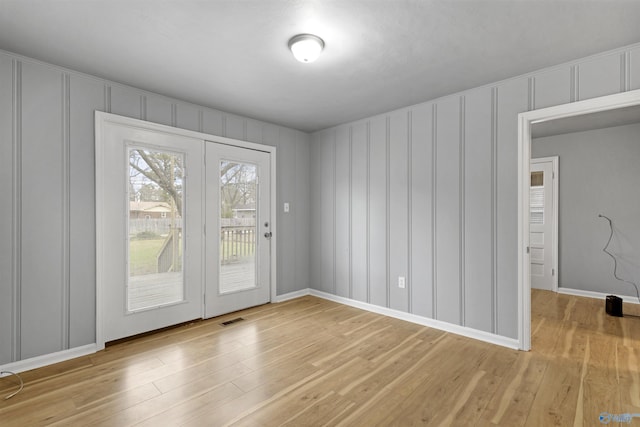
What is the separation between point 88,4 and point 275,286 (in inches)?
135

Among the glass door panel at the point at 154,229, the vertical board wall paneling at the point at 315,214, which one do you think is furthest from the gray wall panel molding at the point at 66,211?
the vertical board wall paneling at the point at 315,214

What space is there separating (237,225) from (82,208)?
1.60 meters

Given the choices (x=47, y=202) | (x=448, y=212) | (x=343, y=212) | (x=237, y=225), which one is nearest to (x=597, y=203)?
(x=448, y=212)

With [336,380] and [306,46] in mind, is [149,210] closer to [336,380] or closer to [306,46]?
[306,46]

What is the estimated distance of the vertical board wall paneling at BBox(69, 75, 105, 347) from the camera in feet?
8.95

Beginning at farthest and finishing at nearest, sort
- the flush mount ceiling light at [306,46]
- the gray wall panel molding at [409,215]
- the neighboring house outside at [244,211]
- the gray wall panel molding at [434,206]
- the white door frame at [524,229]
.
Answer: the neighboring house outside at [244,211] < the gray wall panel molding at [409,215] < the gray wall panel molding at [434,206] < the white door frame at [524,229] < the flush mount ceiling light at [306,46]

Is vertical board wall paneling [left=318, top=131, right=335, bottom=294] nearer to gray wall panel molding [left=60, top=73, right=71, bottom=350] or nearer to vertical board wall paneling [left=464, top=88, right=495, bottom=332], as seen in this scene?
vertical board wall paneling [left=464, top=88, right=495, bottom=332]

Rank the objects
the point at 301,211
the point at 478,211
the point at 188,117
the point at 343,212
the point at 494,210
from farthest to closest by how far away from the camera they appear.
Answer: the point at 301,211, the point at 343,212, the point at 188,117, the point at 478,211, the point at 494,210

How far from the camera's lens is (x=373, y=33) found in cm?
219

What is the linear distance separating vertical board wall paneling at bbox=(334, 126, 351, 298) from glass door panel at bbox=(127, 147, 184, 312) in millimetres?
2028

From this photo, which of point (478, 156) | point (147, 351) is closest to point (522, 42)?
point (478, 156)

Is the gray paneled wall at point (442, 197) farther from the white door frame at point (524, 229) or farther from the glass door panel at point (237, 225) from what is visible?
the glass door panel at point (237, 225)

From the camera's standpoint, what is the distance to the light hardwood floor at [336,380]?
6.40 ft

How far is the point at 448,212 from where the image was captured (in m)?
3.33
